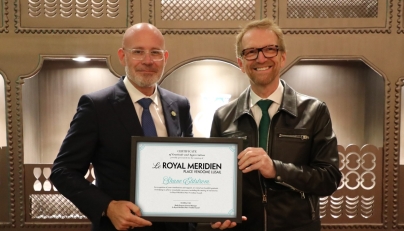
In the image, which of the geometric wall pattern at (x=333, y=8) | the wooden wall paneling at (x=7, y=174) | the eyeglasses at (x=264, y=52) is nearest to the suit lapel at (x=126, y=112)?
the eyeglasses at (x=264, y=52)

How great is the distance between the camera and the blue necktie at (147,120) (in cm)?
174

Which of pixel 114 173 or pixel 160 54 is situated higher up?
pixel 160 54

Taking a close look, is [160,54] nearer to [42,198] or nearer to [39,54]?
[39,54]

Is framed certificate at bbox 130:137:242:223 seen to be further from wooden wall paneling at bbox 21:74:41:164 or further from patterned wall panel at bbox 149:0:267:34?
wooden wall paneling at bbox 21:74:41:164

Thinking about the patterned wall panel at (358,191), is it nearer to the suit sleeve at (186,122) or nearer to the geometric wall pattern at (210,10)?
the geometric wall pattern at (210,10)

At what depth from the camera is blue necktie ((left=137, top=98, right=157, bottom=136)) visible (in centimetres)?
174

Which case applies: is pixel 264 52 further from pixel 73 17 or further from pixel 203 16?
pixel 73 17

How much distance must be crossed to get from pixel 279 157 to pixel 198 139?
366mm

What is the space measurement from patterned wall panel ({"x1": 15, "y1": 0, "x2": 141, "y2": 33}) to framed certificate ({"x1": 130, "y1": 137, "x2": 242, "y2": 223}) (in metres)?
1.48

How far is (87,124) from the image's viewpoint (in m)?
1.66

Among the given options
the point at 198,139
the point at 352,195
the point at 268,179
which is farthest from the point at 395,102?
the point at 198,139

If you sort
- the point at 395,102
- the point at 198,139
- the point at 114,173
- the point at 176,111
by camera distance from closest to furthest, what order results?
the point at 198,139
the point at 114,173
the point at 176,111
the point at 395,102

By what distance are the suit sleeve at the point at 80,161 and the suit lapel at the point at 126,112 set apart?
105 mm

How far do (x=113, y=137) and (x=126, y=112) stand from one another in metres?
0.12
